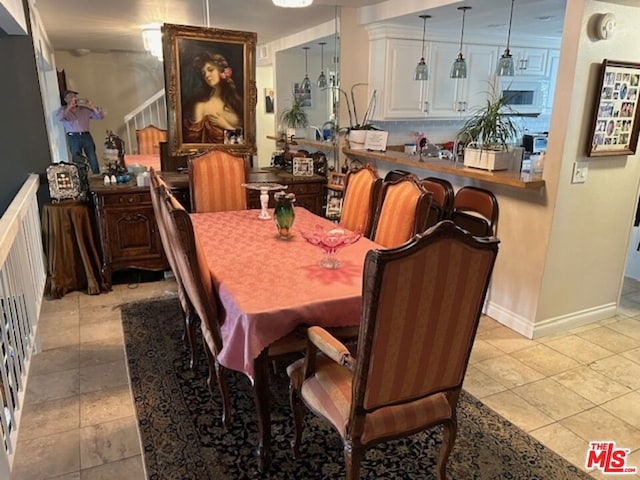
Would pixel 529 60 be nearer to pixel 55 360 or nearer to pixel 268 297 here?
pixel 268 297

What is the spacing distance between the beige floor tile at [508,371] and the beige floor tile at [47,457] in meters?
2.17

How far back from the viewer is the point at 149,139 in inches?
172

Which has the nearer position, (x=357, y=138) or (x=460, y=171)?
(x=460, y=171)

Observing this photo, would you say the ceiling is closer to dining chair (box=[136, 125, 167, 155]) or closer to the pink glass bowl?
dining chair (box=[136, 125, 167, 155])

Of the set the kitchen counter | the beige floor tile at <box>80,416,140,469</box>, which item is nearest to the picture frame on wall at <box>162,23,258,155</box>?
the kitchen counter

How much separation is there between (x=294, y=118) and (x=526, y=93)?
10.1 feet

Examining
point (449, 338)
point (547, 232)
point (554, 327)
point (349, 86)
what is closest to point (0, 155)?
point (349, 86)

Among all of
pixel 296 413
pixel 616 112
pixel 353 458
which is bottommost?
pixel 296 413

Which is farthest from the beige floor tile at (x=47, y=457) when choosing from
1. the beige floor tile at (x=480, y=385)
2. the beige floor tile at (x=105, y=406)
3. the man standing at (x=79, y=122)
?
the man standing at (x=79, y=122)

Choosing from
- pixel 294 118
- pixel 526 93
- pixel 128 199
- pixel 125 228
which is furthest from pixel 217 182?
pixel 526 93

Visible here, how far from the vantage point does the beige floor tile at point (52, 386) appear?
2.46 metres

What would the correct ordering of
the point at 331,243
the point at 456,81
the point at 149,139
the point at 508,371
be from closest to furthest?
1. the point at 331,243
2. the point at 508,371
3. the point at 149,139
4. the point at 456,81

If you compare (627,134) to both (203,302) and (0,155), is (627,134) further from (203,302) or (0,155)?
(0,155)

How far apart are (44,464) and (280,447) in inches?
39.4
